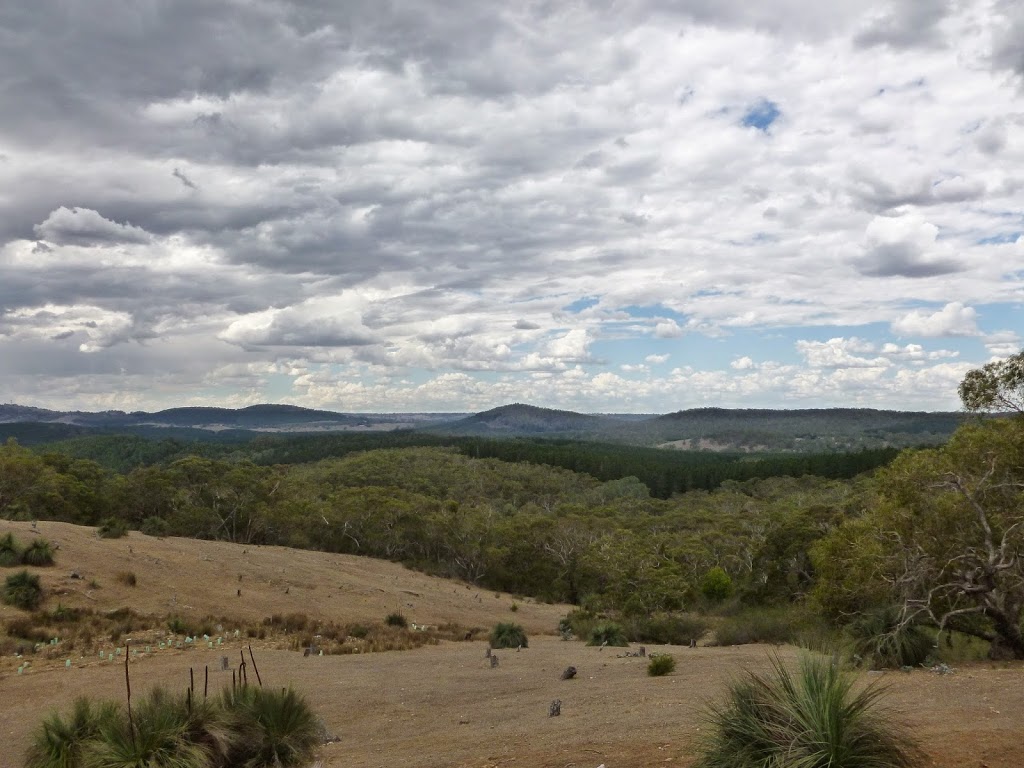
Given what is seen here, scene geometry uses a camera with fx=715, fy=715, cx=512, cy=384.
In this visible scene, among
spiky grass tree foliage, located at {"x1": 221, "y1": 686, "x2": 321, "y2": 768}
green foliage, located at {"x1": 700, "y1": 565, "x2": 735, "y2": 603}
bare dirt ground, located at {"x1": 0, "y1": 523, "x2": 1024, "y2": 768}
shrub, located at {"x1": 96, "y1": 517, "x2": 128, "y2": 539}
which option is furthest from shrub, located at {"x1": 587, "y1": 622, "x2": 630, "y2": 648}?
shrub, located at {"x1": 96, "y1": 517, "x2": 128, "y2": 539}

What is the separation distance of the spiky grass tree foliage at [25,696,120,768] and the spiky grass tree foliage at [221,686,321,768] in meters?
1.33

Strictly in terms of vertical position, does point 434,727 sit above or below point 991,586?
below

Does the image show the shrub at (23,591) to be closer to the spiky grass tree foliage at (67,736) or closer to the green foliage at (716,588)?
the spiky grass tree foliage at (67,736)

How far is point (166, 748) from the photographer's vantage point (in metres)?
7.70

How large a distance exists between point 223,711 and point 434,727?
13.3 feet

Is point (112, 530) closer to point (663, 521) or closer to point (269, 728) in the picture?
point (269, 728)

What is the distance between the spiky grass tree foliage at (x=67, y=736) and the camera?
324 inches

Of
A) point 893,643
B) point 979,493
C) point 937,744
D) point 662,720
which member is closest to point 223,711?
point 662,720

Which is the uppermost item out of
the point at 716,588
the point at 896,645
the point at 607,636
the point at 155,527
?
the point at 896,645

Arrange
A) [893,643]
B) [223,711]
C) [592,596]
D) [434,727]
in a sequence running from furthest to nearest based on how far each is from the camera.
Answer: [592,596]
[893,643]
[434,727]
[223,711]

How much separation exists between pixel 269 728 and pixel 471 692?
22.7 ft

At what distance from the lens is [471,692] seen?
578 inches

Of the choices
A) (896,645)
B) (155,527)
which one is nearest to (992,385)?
(896,645)

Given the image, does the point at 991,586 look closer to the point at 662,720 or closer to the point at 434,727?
the point at 662,720
